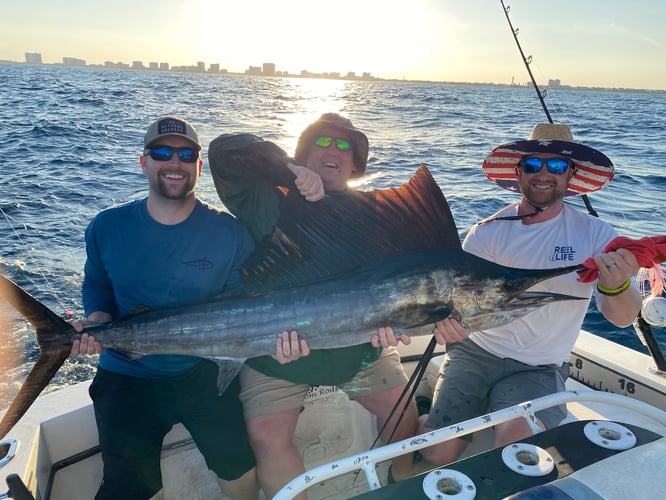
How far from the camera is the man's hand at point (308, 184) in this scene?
6.65 feet

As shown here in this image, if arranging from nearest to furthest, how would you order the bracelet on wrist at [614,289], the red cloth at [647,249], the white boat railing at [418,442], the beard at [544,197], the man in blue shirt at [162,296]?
the white boat railing at [418,442] < the red cloth at [647,249] < the bracelet on wrist at [614,289] < the man in blue shirt at [162,296] < the beard at [544,197]

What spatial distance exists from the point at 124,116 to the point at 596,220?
16.9 meters

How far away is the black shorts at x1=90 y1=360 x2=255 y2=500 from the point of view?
195 centimetres

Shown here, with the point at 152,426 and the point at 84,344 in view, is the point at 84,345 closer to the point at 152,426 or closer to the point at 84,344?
the point at 84,344

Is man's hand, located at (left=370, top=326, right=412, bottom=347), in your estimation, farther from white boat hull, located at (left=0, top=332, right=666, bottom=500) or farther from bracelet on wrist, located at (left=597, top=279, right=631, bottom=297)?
bracelet on wrist, located at (left=597, top=279, right=631, bottom=297)

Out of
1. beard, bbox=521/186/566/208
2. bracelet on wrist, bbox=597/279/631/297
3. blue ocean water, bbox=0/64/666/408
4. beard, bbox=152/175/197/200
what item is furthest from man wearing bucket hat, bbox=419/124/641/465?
blue ocean water, bbox=0/64/666/408

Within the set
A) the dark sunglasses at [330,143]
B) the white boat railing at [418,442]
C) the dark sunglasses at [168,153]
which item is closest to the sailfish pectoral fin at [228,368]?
the white boat railing at [418,442]

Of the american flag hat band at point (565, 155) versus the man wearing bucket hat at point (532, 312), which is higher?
the american flag hat band at point (565, 155)

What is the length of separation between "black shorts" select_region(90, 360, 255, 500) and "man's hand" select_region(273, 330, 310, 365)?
15.1 inches

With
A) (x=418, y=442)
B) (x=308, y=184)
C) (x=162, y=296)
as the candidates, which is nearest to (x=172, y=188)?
(x=162, y=296)

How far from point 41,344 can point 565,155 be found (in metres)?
2.38

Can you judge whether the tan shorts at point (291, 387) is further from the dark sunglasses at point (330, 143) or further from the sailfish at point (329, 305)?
the dark sunglasses at point (330, 143)

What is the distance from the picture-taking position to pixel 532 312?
7.30 ft

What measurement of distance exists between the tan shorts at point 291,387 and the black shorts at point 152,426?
0.09m
